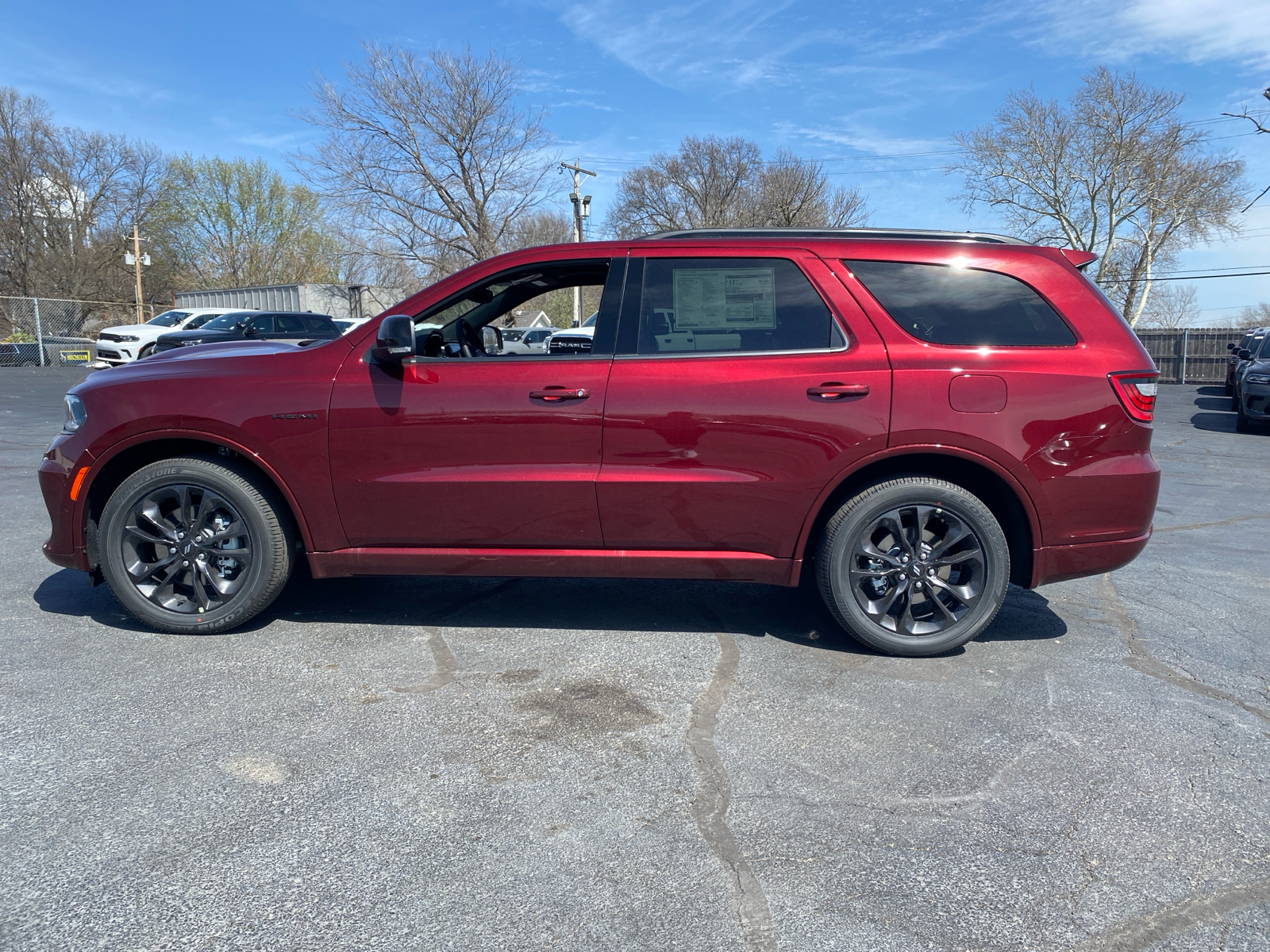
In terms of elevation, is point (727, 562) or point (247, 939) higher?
point (727, 562)

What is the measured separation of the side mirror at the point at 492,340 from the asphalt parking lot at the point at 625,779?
1.33 m

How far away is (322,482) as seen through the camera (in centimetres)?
407

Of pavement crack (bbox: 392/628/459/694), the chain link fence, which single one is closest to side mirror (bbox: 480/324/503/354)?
pavement crack (bbox: 392/628/459/694)

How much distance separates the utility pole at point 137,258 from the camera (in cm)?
4291

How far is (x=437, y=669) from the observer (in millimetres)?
3820

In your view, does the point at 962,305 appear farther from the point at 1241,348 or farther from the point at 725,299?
the point at 1241,348

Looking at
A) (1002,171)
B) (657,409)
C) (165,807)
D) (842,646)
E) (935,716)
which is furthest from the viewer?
(1002,171)

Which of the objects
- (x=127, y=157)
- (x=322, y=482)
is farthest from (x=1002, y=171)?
(x=322, y=482)

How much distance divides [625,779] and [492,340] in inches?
101

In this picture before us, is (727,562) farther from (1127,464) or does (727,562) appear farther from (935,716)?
(1127,464)

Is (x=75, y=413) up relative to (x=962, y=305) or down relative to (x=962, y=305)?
down

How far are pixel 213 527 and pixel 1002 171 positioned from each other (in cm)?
4963

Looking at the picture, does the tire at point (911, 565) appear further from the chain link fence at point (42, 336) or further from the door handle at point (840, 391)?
the chain link fence at point (42, 336)

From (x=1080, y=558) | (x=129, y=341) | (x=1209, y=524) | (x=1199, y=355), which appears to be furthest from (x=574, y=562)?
(x=1199, y=355)
